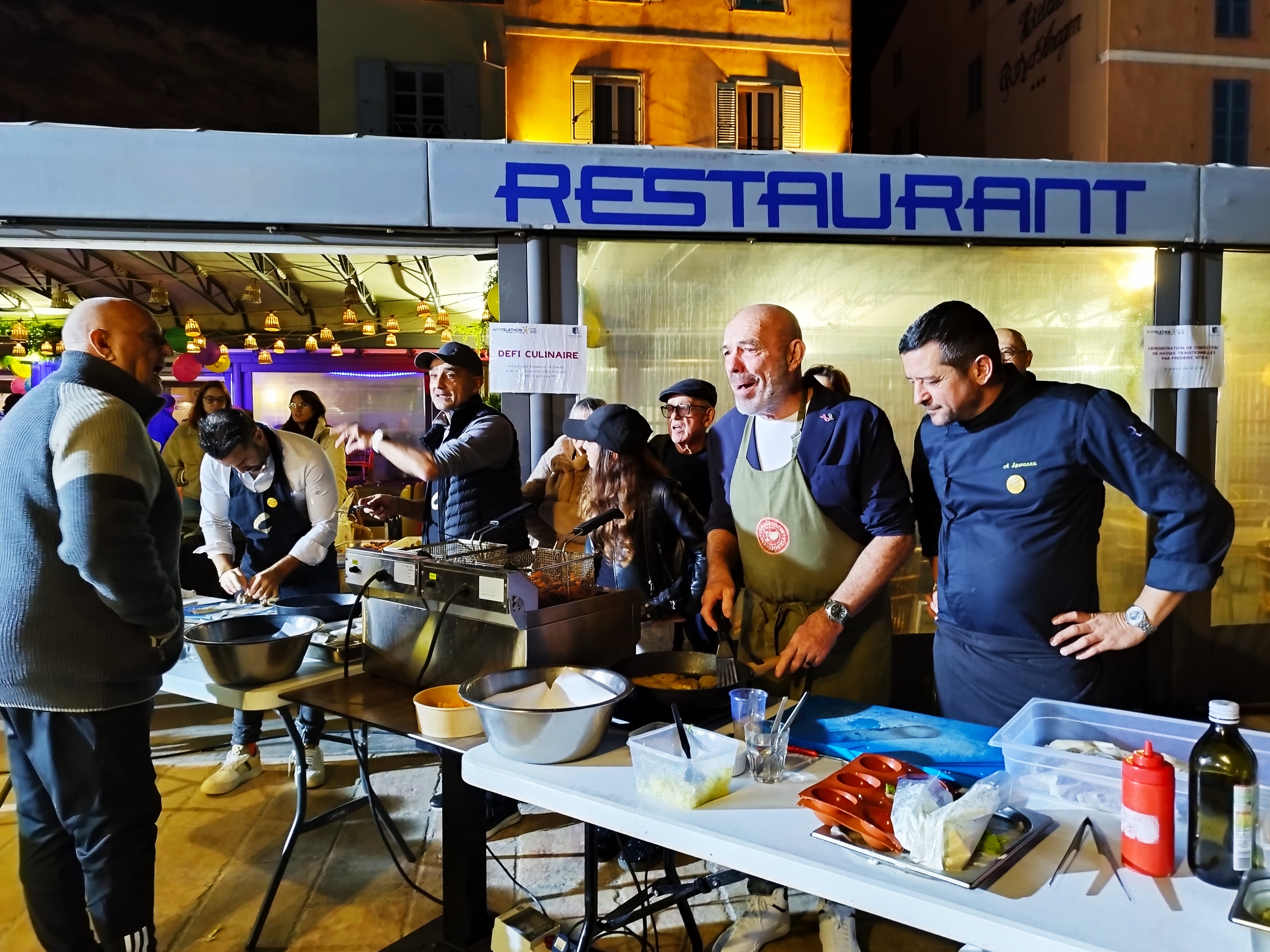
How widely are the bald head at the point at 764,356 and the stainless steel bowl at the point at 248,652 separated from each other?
Answer: 59.0 inches

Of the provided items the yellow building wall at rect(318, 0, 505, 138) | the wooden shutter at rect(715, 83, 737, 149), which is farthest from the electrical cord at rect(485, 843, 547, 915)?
the yellow building wall at rect(318, 0, 505, 138)

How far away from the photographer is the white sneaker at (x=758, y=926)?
8.05 feet

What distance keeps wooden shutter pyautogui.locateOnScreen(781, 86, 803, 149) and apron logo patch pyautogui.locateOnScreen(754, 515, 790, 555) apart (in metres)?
11.0

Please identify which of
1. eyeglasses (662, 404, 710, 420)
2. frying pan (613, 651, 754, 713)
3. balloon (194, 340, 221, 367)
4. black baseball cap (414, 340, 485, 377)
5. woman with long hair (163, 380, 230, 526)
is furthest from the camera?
balloon (194, 340, 221, 367)

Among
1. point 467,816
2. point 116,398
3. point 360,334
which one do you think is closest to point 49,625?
point 116,398

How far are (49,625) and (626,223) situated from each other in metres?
2.73

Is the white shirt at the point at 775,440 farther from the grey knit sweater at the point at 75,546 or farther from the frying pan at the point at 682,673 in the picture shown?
the grey knit sweater at the point at 75,546

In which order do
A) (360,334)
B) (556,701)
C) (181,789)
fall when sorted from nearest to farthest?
(556,701)
(181,789)
(360,334)

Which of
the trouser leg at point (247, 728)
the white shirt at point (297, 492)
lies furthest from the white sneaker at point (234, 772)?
the white shirt at point (297, 492)

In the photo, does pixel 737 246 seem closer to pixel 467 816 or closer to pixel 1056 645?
pixel 1056 645

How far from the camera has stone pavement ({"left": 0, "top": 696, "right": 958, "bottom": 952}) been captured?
2.62 meters

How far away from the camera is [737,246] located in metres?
4.07

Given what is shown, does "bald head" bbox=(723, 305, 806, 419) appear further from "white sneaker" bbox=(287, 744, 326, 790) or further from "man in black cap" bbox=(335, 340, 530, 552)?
"white sneaker" bbox=(287, 744, 326, 790)

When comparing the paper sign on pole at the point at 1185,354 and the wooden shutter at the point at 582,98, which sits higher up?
the wooden shutter at the point at 582,98
